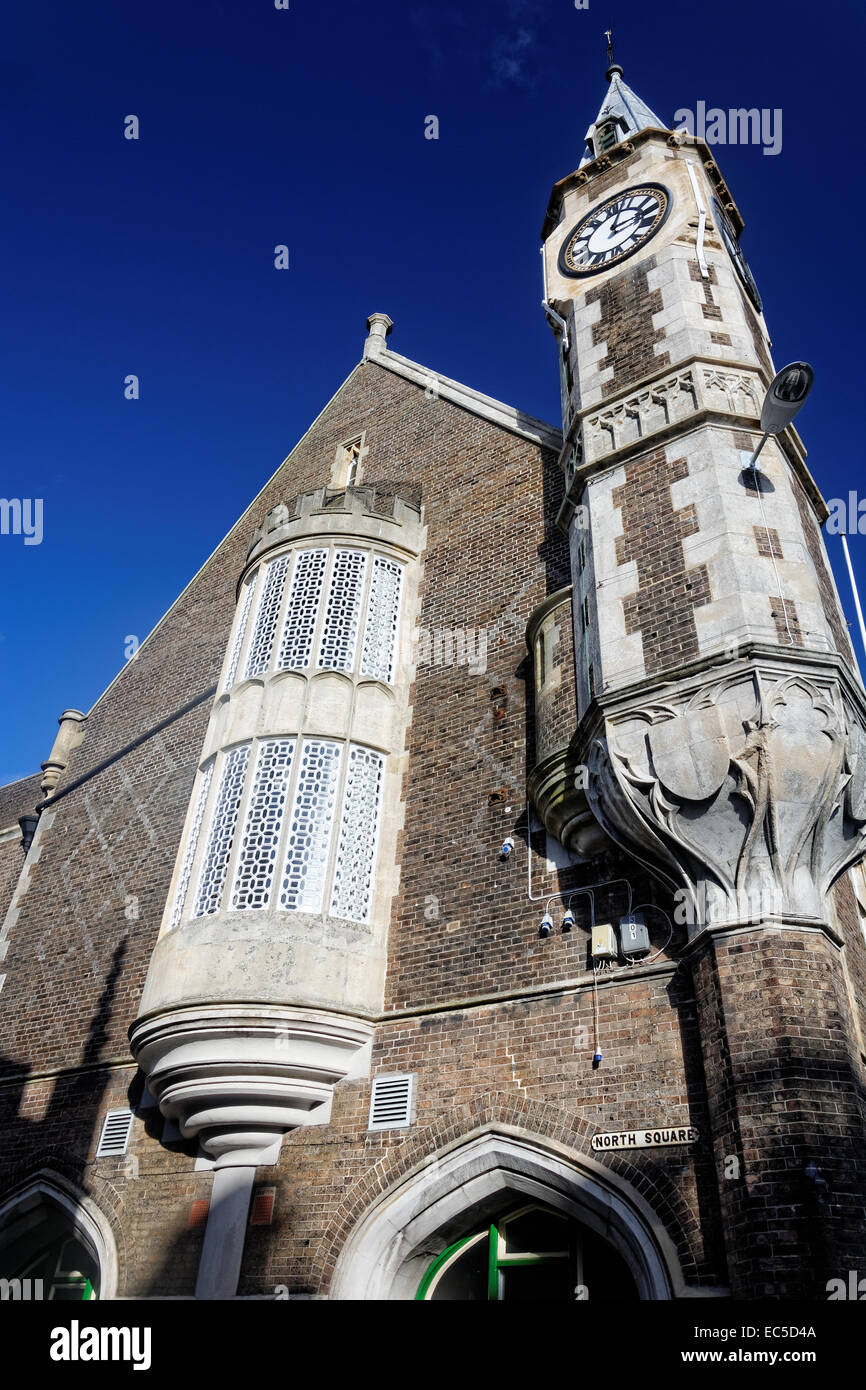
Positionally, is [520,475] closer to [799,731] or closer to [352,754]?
[352,754]

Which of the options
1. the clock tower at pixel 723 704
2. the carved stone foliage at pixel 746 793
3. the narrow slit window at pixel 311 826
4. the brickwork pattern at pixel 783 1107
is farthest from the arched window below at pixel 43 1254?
the carved stone foliage at pixel 746 793

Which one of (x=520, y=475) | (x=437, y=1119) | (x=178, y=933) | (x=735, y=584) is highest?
(x=520, y=475)

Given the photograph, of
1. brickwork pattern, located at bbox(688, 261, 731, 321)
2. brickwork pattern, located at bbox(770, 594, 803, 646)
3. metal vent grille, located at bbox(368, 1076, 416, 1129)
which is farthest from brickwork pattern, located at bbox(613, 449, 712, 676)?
metal vent grille, located at bbox(368, 1076, 416, 1129)

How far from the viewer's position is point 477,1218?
984cm

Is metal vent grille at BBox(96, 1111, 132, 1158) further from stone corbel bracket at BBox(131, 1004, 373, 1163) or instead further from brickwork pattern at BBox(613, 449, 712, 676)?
brickwork pattern at BBox(613, 449, 712, 676)

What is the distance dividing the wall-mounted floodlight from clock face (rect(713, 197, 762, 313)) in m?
4.67

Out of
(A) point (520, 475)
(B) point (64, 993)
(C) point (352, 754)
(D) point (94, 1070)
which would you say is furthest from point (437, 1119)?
A: (A) point (520, 475)

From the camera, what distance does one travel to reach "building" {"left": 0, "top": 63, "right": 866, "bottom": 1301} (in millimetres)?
8438

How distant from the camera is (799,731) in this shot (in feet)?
29.4

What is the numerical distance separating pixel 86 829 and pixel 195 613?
194 inches

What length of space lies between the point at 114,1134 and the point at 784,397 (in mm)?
11713

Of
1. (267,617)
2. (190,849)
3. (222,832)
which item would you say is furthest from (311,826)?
(267,617)

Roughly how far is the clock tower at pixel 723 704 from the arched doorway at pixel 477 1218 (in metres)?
1.75

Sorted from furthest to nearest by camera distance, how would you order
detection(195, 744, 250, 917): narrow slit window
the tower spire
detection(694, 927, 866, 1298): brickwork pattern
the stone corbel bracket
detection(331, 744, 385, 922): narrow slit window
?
the tower spire < detection(195, 744, 250, 917): narrow slit window < detection(331, 744, 385, 922): narrow slit window < the stone corbel bracket < detection(694, 927, 866, 1298): brickwork pattern
